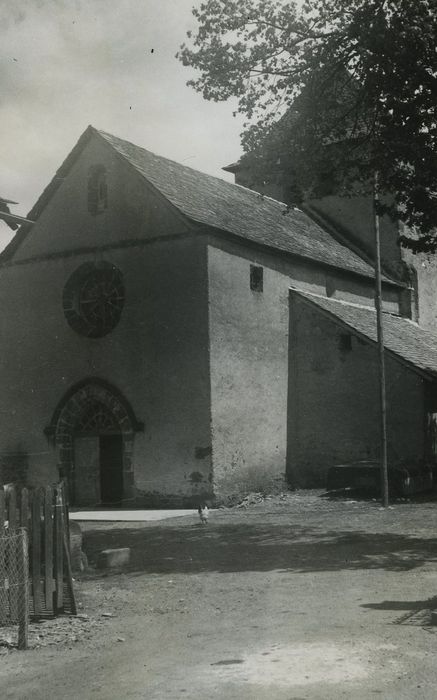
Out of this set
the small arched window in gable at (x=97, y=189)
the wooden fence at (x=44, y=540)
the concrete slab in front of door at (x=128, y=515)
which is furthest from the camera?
the small arched window in gable at (x=97, y=189)

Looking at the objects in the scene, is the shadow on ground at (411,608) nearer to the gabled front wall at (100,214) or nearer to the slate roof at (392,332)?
the gabled front wall at (100,214)

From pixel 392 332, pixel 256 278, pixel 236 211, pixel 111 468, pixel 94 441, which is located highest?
pixel 236 211

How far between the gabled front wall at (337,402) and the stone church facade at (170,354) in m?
0.04

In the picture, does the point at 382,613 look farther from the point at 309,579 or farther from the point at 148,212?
the point at 148,212

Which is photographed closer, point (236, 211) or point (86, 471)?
point (86, 471)

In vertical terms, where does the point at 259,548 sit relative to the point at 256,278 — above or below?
below

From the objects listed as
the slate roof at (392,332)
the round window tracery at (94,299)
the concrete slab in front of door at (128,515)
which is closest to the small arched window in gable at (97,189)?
the round window tracery at (94,299)

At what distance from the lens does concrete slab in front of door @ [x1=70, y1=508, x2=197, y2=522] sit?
57.4ft

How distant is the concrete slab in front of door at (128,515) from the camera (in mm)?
17506

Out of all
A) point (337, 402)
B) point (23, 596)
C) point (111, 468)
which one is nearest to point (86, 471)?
point (111, 468)

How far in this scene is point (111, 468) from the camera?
21.1 meters

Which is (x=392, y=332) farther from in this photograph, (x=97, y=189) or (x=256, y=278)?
(x=97, y=189)

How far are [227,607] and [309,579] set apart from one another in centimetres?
179

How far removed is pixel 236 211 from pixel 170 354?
612 centimetres
